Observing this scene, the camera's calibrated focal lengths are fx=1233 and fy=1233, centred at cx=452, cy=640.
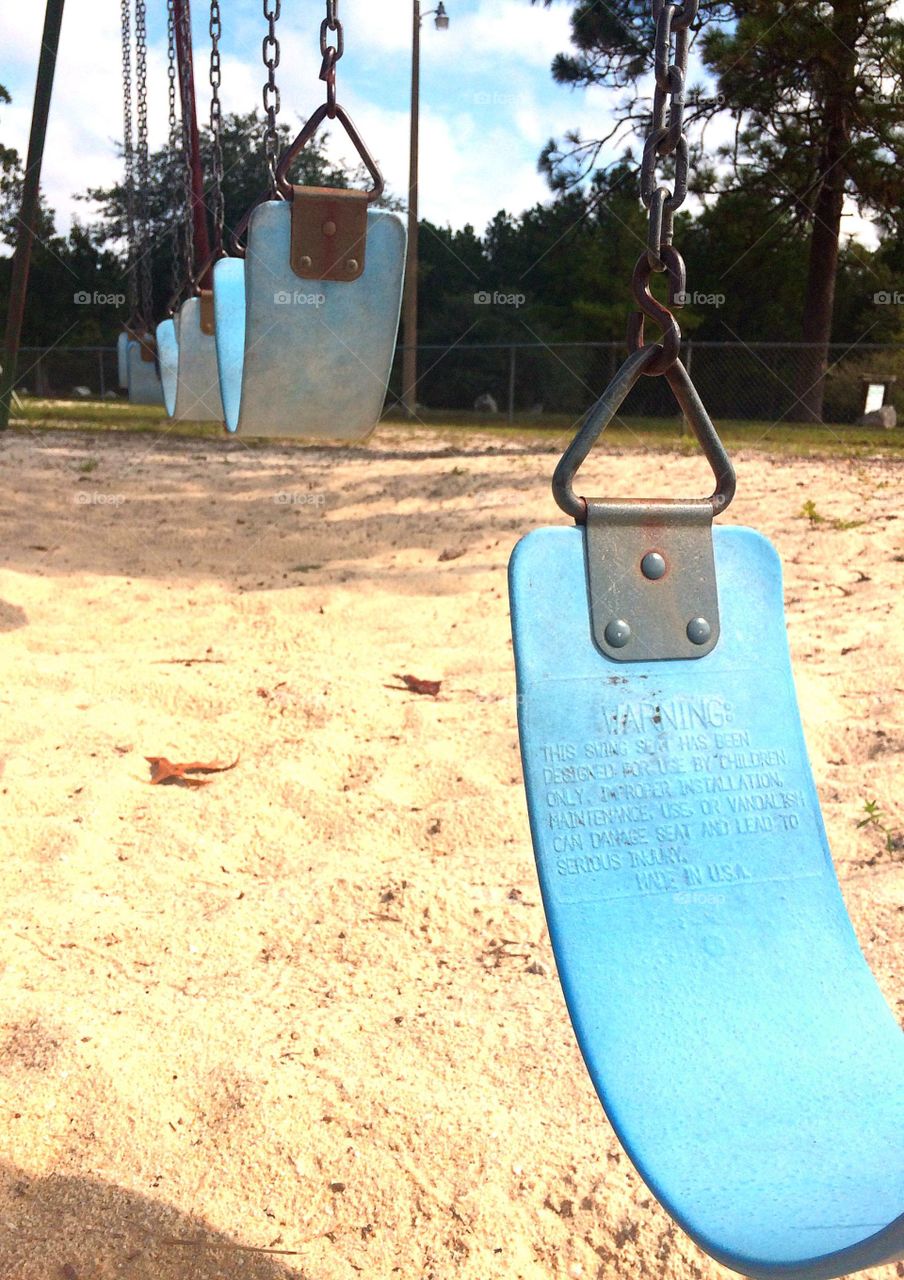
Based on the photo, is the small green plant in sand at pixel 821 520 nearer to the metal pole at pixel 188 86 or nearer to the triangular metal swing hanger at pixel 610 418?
the metal pole at pixel 188 86

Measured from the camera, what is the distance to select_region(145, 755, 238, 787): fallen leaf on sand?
9.41ft

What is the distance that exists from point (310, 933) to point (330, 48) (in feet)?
5.38

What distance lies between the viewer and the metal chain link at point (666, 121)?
3.83 ft

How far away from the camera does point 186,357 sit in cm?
425

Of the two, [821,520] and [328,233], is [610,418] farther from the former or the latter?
[821,520]

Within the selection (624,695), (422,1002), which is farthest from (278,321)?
(624,695)

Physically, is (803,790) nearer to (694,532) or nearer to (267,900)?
(694,532)

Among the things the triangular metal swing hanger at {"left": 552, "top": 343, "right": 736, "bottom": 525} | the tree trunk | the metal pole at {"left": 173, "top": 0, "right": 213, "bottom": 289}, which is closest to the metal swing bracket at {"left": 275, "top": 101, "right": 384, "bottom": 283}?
the triangular metal swing hanger at {"left": 552, "top": 343, "right": 736, "bottom": 525}

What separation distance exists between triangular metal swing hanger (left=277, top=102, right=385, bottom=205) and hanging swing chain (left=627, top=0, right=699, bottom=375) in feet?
4.22

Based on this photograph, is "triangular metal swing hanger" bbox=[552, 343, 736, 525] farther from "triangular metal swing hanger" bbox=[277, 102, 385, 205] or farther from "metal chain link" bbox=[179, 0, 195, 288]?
"metal chain link" bbox=[179, 0, 195, 288]

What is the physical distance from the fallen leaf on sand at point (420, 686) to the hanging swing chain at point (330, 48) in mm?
1660

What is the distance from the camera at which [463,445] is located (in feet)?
35.2

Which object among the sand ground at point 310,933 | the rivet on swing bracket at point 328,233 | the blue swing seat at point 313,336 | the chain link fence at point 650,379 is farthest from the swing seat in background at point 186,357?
the chain link fence at point 650,379

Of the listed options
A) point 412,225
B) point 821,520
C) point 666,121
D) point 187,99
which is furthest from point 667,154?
point 412,225
